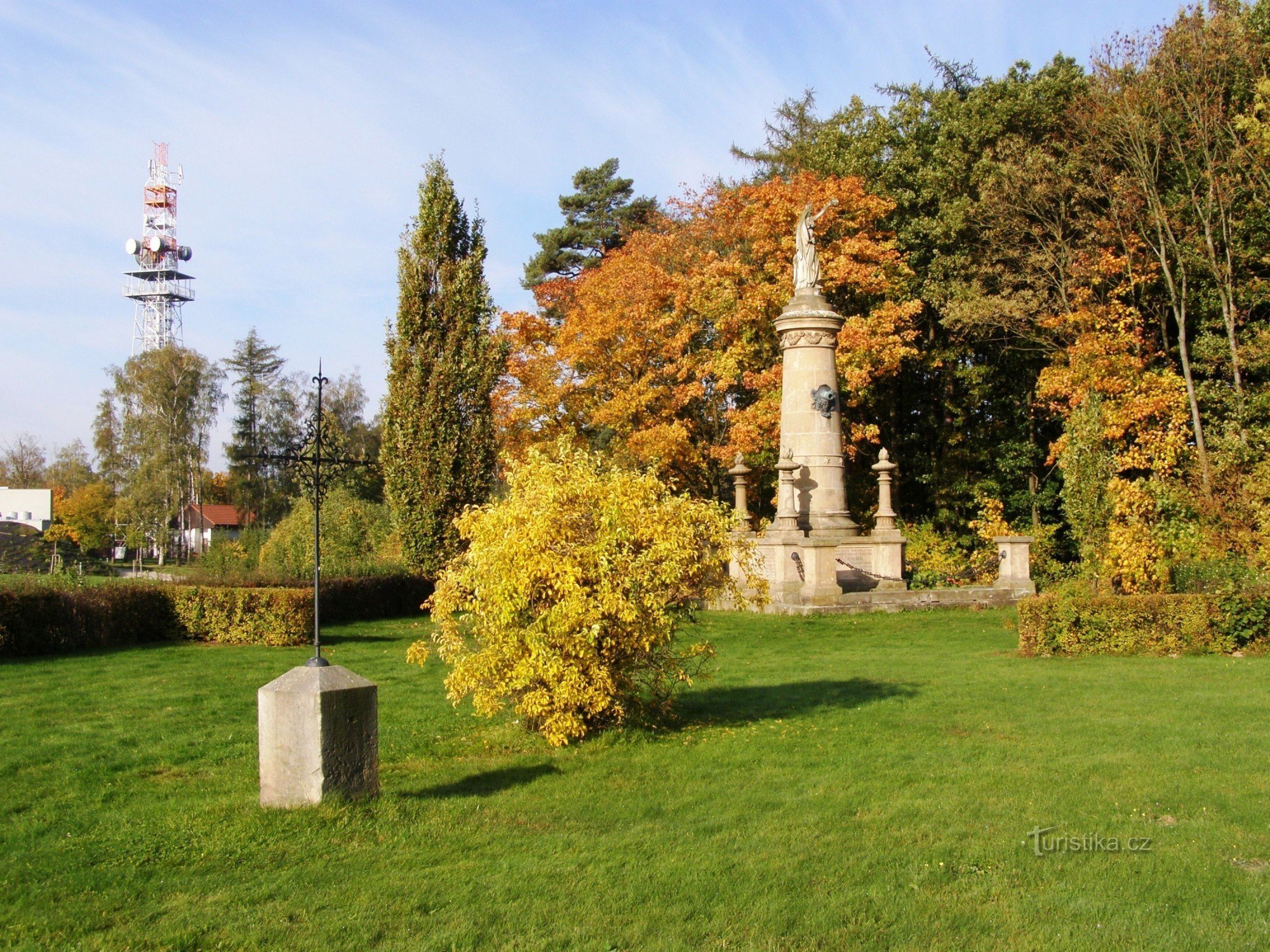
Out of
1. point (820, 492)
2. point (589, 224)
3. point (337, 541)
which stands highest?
point (589, 224)

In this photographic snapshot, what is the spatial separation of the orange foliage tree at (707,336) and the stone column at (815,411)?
3384 millimetres

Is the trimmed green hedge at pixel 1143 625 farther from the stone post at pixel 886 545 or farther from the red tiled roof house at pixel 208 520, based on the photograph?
the red tiled roof house at pixel 208 520

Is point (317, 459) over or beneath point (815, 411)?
beneath

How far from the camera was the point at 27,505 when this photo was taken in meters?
51.9

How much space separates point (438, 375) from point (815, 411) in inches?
346

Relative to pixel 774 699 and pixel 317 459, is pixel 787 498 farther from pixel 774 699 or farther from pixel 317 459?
pixel 317 459

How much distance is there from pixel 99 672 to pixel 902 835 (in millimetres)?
10991

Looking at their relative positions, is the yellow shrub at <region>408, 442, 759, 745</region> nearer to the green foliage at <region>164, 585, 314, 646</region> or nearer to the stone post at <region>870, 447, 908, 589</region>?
the green foliage at <region>164, 585, 314, 646</region>

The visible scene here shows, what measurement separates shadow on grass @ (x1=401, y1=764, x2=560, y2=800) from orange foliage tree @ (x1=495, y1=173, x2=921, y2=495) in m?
18.5

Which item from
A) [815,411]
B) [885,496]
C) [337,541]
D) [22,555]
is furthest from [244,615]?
[885,496]

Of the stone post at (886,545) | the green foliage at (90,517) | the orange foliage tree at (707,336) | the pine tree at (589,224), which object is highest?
the pine tree at (589,224)

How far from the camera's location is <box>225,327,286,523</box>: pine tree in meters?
56.7

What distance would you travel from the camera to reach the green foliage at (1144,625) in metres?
13.9

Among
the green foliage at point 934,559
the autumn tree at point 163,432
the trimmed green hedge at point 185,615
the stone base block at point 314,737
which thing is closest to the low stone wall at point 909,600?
the green foliage at point 934,559
